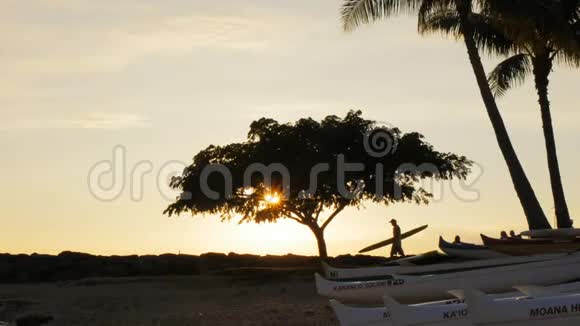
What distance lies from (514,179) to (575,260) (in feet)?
31.8

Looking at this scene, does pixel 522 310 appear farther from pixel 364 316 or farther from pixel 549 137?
pixel 549 137

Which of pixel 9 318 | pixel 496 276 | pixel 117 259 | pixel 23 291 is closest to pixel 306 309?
pixel 496 276

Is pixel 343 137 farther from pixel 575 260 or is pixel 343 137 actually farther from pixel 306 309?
pixel 575 260

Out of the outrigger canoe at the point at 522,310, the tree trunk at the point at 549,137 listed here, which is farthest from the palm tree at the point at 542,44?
the outrigger canoe at the point at 522,310

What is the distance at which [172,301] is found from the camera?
35469 millimetres

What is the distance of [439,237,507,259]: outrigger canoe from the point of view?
94.6 ft

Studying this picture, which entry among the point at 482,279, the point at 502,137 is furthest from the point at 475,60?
the point at 482,279

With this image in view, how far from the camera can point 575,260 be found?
25.9 m

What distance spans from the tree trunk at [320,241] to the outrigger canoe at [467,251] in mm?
17700

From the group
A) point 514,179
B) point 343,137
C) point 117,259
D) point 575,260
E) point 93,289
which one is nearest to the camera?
point 575,260

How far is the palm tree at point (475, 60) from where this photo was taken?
34.4 m

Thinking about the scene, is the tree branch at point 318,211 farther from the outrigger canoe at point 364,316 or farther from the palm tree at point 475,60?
the outrigger canoe at point 364,316

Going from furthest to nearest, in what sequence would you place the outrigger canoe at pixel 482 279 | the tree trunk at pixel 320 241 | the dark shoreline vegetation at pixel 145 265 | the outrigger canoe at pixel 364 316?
the tree trunk at pixel 320 241, the dark shoreline vegetation at pixel 145 265, the outrigger canoe at pixel 482 279, the outrigger canoe at pixel 364 316

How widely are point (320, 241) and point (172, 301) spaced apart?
13.8 meters
